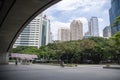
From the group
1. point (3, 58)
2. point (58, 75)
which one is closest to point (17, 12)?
point (58, 75)

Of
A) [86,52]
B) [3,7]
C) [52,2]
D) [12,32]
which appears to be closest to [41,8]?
[52,2]

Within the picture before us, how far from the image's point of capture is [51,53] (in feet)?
192

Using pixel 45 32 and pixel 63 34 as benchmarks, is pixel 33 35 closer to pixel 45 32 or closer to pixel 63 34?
pixel 45 32

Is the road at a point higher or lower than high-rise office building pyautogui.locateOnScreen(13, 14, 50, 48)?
lower

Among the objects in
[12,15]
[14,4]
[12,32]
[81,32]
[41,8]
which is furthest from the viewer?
[81,32]

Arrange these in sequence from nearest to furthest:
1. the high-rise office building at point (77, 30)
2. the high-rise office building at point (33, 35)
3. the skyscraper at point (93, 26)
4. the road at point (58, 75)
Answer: the road at point (58, 75) < the high-rise office building at point (77, 30) < the high-rise office building at point (33, 35) < the skyscraper at point (93, 26)

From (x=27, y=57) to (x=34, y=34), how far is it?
216ft

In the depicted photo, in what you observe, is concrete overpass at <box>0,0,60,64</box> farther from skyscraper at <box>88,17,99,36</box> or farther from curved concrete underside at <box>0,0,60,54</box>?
skyscraper at <box>88,17,99,36</box>

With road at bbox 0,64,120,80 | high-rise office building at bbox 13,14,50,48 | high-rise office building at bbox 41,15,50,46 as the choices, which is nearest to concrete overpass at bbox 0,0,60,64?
road at bbox 0,64,120,80

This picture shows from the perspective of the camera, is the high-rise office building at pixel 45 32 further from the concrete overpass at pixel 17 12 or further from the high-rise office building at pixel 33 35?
the concrete overpass at pixel 17 12

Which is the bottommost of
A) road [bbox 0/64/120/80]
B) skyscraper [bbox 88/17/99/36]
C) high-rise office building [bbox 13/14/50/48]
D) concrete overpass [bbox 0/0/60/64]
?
road [bbox 0/64/120/80]

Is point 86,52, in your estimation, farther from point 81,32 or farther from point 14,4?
point 81,32

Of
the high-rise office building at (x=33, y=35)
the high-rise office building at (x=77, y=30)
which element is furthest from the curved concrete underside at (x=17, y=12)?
the high-rise office building at (x=33, y=35)

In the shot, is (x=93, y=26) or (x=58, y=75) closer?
(x=58, y=75)
